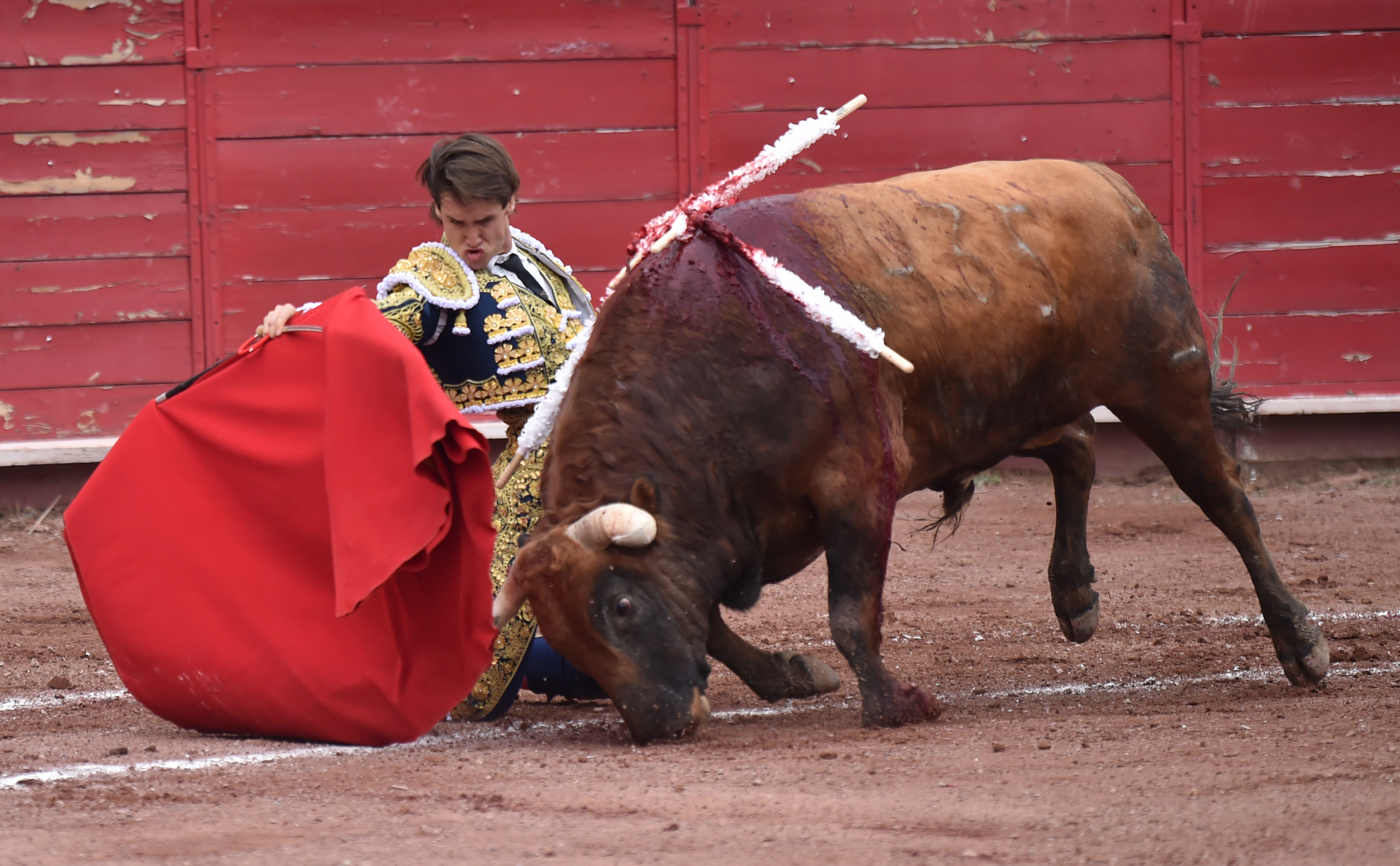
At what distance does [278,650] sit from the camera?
3.26 m

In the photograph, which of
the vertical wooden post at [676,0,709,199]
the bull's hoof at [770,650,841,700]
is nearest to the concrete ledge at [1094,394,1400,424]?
the vertical wooden post at [676,0,709,199]

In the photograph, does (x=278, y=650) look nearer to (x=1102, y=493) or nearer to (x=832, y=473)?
(x=832, y=473)

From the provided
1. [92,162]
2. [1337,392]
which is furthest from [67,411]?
[1337,392]

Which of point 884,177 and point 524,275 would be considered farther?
point 884,177

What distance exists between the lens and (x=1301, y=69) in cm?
736

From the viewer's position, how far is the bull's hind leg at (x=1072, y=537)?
419 centimetres

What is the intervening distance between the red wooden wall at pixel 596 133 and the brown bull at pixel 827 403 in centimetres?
348

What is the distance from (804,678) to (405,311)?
3.97 ft

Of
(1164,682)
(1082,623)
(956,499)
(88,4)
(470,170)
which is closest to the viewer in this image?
(470,170)

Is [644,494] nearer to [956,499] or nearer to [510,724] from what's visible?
[510,724]

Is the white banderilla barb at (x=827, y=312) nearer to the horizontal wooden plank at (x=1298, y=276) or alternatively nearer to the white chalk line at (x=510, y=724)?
the white chalk line at (x=510, y=724)

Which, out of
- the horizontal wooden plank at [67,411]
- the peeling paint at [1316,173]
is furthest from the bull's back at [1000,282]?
the horizontal wooden plank at [67,411]

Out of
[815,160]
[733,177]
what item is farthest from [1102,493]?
[733,177]

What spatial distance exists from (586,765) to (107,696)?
1566 millimetres
